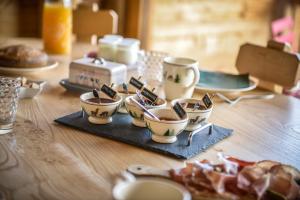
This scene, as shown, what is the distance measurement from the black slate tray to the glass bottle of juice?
2.62 ft

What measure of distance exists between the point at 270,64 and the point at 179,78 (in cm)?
46

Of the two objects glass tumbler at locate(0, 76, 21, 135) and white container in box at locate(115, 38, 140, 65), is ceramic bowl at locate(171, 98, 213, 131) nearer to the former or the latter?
glass tumbler at locate(0, 76, 21, 135)

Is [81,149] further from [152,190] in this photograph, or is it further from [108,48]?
[108,48]

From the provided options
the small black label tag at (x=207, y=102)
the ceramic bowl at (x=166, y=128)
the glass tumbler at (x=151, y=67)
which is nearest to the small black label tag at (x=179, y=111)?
the ceramic bowl at (x=166, y=128)

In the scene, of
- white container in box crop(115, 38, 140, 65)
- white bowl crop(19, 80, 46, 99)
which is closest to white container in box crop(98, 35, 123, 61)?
white container in box crop(115, 38, 140, 65)

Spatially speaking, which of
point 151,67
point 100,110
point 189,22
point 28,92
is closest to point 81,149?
point 100,110

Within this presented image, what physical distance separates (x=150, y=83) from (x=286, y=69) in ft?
A: 1.61

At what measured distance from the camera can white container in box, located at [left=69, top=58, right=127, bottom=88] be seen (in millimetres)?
1541

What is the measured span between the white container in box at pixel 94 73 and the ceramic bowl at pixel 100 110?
0.26 m

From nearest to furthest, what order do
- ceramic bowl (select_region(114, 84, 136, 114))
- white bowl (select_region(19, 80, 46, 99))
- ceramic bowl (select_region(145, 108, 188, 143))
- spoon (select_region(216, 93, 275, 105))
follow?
ceramic bowl (select_region(145, 108, 188, 143)), ceramic bowl (select_region(114, 84, 136, 114)), white bowl (select_region(19, 80, 46, 99)), spoon (select_region(216, 93, 275, 105))

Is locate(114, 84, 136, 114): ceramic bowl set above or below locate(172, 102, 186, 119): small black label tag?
below

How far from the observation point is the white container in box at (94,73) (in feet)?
5.06

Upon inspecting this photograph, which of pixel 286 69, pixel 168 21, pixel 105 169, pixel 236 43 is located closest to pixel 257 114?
pixel 286 69

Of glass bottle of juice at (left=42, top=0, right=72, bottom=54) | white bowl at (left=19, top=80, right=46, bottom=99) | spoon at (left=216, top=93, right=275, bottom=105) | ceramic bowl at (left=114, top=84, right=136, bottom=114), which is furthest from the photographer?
glass bottle of juice at (left=42, top=0, right=72, bottom=54)
